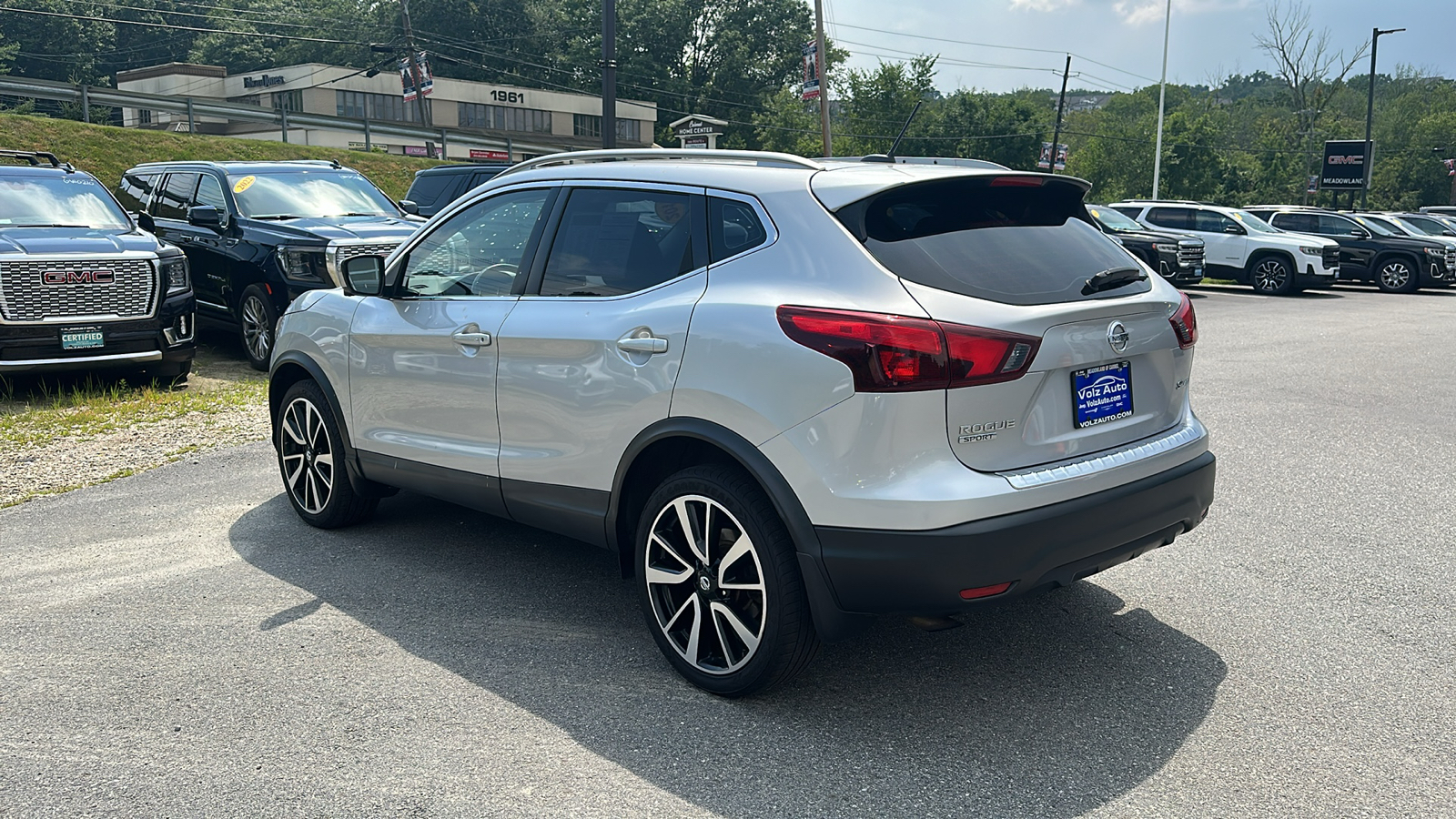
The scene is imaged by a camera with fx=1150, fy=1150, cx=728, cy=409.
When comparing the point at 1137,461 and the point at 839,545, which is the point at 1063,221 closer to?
the point at 1137,461

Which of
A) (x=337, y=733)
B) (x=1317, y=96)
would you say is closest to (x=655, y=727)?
(x=337, y=733)

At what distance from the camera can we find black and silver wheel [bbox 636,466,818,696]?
3.56m

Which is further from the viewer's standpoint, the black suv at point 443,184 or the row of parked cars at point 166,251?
the black suv at point 443,184

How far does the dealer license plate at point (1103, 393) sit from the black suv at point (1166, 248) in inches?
743

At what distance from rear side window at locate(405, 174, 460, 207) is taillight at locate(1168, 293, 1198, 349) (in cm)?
1345

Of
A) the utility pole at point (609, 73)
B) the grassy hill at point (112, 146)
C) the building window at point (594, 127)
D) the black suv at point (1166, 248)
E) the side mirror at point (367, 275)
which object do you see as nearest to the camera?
the side mirror at point (367, 275)

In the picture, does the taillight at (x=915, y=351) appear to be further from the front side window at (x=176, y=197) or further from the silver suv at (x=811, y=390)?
the front side window at (x=176, y=197)

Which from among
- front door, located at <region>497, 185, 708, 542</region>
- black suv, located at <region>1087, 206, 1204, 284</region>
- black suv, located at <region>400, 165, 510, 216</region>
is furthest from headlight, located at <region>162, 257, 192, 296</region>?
black suv, located at <region>1087, 206, 1204, 284</region>

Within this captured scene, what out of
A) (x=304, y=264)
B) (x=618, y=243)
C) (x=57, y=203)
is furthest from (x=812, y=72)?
(x=618, y=243)

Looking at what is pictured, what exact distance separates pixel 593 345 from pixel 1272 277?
22207 mm

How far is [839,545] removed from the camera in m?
3.38

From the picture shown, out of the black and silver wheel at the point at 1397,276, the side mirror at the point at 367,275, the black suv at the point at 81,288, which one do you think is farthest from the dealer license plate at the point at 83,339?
the black and silver wheel at the point at 1397,276

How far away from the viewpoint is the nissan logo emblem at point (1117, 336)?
3.66 metres

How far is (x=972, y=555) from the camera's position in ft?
10.8
